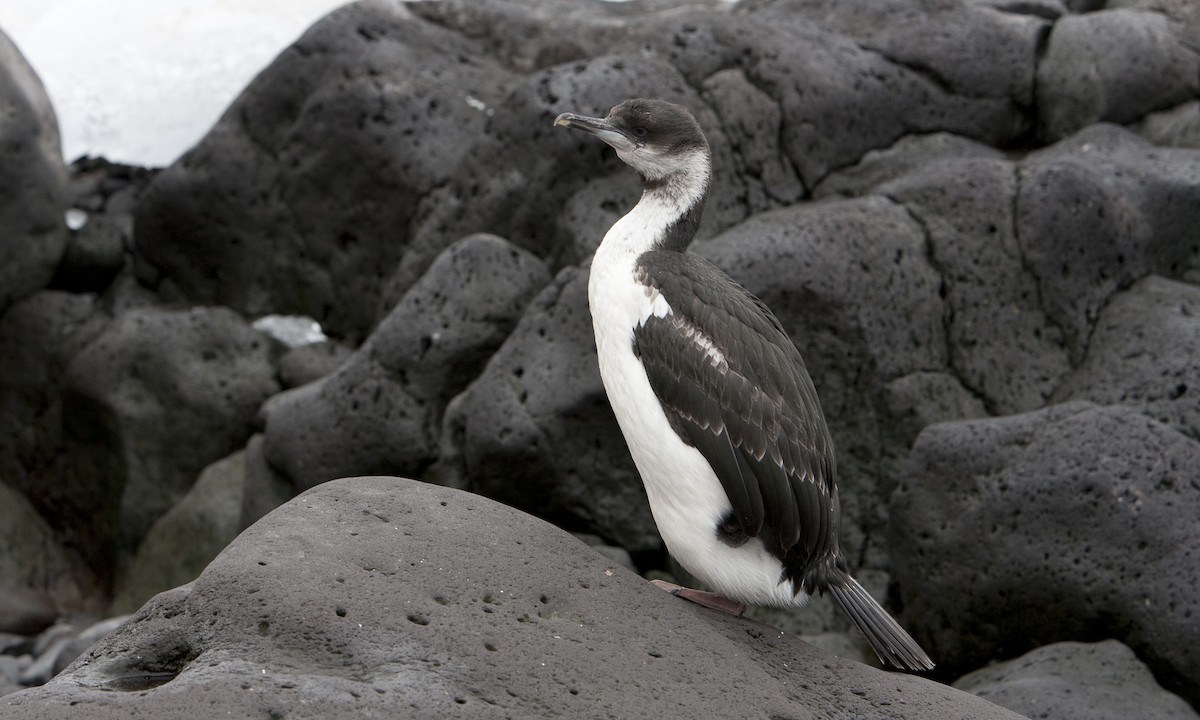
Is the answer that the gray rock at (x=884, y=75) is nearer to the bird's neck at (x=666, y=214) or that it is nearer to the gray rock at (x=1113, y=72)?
the gray rock at (x=1113, y=72)

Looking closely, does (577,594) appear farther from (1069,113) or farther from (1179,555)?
(1069,113)

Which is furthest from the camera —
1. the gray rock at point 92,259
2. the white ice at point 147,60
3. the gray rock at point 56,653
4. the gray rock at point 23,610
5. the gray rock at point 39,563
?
the white ice at point 147,60

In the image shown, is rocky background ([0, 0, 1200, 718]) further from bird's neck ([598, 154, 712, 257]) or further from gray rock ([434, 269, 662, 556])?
bird's neck ([598, 154, 712, 257])

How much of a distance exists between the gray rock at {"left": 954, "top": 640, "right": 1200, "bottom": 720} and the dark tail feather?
128cm

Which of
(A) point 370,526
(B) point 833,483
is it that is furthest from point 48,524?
(B) point 833,483

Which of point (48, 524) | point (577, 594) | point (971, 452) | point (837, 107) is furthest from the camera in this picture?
point (48, 524)

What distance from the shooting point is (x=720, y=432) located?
4.29 meters

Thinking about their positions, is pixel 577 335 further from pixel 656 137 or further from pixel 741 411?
pixel 741 411

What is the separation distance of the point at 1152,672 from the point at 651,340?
2.94 meters

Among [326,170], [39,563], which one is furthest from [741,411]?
[39,563]

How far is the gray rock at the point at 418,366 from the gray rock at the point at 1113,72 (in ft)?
12.8

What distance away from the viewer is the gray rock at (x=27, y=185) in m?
8.74

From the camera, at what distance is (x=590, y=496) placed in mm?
6695

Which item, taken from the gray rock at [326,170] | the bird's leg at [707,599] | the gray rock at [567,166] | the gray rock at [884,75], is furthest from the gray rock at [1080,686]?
the gray rock at [326,170]
